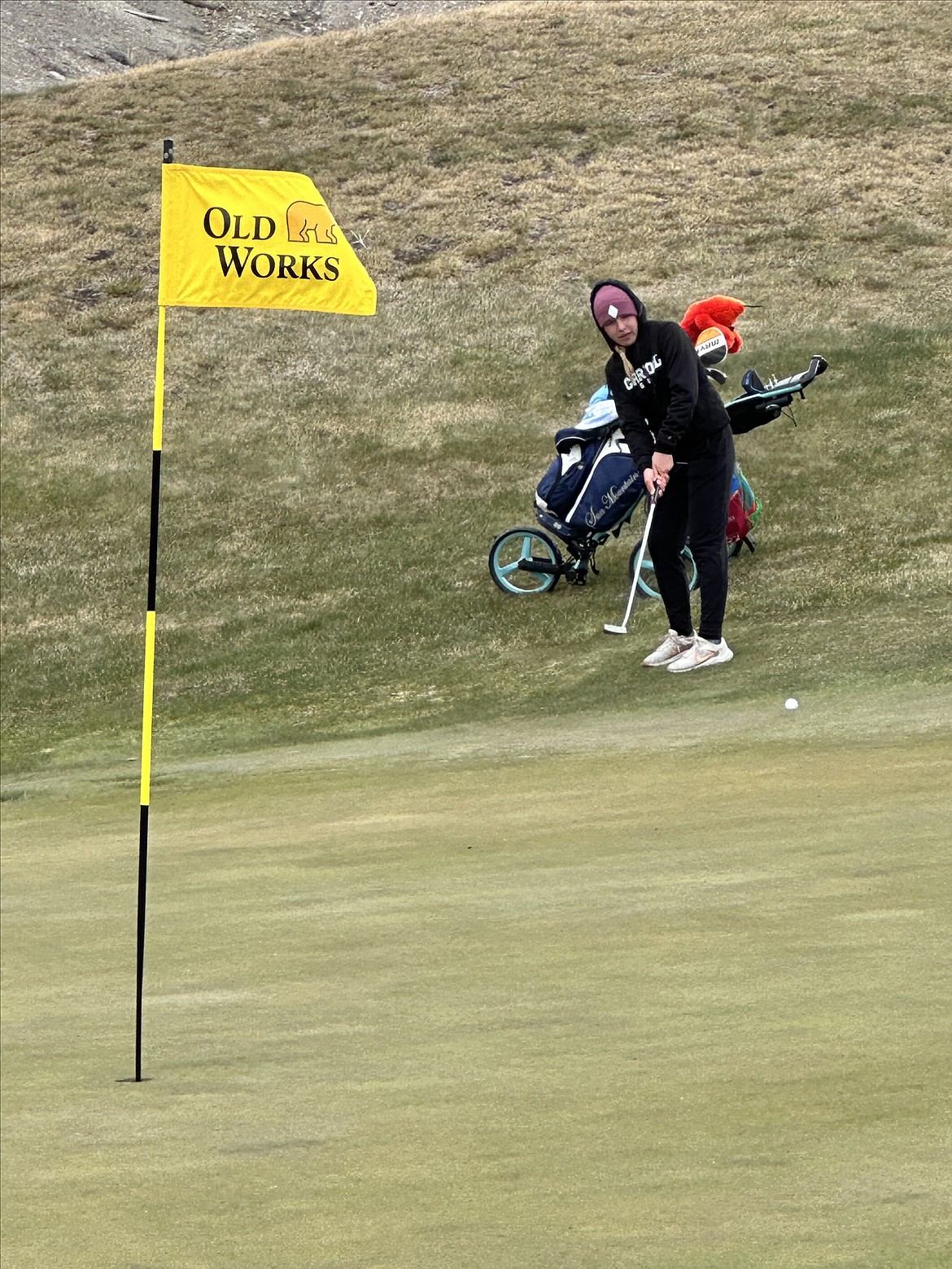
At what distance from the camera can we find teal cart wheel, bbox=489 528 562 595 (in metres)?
13.8

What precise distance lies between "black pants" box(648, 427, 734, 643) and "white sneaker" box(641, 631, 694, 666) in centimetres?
12

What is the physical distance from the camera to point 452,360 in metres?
21.8

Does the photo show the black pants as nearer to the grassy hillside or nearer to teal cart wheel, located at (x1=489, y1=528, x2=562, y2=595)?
the grassy hillside

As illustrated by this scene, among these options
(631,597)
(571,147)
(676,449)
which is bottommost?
(631,597)

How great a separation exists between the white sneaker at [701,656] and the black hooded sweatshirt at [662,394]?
4.08 ft

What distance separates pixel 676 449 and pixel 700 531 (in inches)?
21.7

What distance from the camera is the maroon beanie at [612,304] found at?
370 inches

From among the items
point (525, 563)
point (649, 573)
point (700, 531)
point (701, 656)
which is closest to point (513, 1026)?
point (700, 531)

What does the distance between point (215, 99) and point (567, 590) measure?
2401 cm

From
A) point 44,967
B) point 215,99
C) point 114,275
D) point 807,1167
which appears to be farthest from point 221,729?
point 215,99

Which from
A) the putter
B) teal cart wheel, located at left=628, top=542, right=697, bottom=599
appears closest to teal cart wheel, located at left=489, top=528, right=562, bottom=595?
teal cart wheel, located at left=628, top=542, right=697, bottom=599

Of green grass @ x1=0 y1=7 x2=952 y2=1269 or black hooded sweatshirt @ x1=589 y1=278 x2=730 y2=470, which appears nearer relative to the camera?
green grass @ x1=0 y1=7 x2=952 y2=1269

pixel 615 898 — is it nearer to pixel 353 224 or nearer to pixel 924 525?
pixel 924 525

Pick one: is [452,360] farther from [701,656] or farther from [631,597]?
[701,656]
